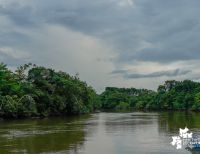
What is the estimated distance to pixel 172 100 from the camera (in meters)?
161

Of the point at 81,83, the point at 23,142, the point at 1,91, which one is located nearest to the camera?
the point at 23,142

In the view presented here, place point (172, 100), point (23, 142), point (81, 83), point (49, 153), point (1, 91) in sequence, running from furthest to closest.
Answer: point (172, 100), point (81, 83), point (1, 91), point (23, 142), point (49, 153)

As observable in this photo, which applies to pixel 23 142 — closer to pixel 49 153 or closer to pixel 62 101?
pixel 49 153

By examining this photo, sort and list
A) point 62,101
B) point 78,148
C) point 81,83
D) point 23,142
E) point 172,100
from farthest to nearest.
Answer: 1. point 172,100
2. point 81,83
3. point 62,101
4. point 23,142
5. point 78,148

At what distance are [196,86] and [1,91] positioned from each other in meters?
93.7

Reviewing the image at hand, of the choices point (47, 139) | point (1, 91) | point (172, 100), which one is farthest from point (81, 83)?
point (47, 139)

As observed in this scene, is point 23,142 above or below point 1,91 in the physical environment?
below

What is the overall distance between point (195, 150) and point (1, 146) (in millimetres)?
16356

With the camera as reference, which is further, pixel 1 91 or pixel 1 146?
pixel 1 91

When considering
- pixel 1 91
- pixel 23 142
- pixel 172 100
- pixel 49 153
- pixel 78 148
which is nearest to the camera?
pixel 49 153

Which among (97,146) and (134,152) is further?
(97,146)

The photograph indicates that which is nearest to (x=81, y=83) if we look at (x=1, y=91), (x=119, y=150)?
(x=1, y=91)

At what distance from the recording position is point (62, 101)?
3971 inches

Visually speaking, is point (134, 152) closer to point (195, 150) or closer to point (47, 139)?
point (195, 150)
